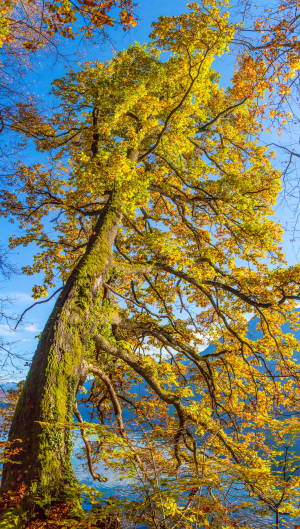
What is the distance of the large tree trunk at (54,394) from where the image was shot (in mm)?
2428

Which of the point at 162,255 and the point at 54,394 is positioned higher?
the point at 162,255

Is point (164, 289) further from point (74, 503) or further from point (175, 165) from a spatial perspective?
point (74, 503)

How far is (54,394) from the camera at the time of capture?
293 centimetres

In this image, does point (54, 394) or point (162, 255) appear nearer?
point (54, 394)

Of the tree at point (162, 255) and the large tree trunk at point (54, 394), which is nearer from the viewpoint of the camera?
the large tree trunk at point (54, 394)

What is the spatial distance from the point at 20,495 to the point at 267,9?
5.38 m

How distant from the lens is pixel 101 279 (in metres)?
4.55

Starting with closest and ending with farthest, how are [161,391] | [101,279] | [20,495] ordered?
[20,495]
[101,279]
[161,391]

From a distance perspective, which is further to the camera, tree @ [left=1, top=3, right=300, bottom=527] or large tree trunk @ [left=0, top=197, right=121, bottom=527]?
tree @ [left=1, top=3, right=300, bottom=527]

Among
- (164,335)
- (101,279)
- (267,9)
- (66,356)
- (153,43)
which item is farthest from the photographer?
(153,43)

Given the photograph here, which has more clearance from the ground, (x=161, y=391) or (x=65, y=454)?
(x=161, y=391)

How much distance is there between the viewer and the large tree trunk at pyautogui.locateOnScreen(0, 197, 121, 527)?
243 centimetres

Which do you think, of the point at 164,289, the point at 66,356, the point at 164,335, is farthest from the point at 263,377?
the point at 66,356

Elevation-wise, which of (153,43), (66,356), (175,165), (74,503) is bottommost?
(74,503)
